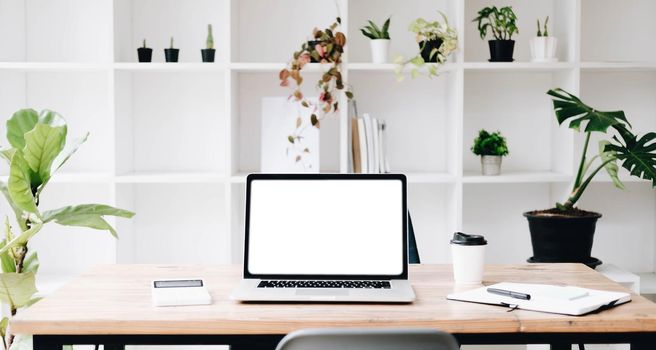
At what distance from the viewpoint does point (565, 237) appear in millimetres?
3240

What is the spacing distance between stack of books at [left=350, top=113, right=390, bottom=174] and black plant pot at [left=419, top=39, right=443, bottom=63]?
1.11 ft

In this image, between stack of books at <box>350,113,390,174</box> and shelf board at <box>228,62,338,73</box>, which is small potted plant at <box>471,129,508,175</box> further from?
shelf board at <box>228,62,338,73</box>

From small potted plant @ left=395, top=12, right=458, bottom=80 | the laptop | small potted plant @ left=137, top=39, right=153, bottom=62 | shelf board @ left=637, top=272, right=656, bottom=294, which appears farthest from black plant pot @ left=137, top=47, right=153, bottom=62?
shelf board @ left=637, top=272, right=656, bottom=294

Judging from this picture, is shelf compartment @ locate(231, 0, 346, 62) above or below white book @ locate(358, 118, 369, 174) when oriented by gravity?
above

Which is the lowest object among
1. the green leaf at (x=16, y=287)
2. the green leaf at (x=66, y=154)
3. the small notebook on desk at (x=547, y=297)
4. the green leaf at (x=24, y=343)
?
the green leaf at (x=24, y=343)

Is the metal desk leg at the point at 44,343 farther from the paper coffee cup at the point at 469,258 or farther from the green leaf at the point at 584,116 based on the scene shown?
the green leaf at the point at 584,116

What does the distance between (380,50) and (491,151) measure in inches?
25.4

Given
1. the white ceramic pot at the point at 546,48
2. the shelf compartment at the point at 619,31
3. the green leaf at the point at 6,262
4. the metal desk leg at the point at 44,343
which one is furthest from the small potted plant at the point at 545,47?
the metal desk leg at the point at 44,343

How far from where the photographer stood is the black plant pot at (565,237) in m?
3.23

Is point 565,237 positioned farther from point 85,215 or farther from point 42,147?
point 42,147

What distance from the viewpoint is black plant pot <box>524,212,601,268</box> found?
323 centimetres

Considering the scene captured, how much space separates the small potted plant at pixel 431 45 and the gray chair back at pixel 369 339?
2.04 m

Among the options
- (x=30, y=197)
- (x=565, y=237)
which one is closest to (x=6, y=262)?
(x=30, y=197)

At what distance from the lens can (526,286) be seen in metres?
2.03
